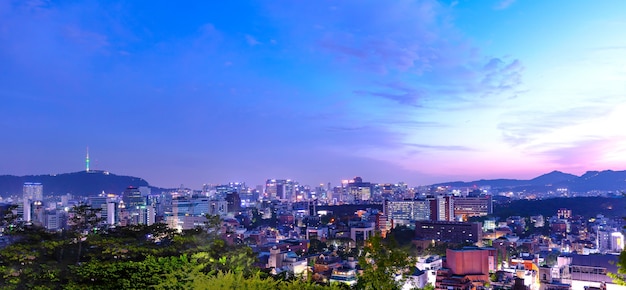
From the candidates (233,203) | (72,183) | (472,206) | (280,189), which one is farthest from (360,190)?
(72,183)

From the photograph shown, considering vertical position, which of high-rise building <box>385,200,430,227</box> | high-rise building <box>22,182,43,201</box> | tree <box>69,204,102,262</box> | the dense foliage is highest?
tree <box>69,204,102,262</box>

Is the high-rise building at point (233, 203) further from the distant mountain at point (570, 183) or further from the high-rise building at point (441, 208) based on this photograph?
the distant mountain at point (570, 183)

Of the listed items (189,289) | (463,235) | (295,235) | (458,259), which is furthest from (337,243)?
(189,289)

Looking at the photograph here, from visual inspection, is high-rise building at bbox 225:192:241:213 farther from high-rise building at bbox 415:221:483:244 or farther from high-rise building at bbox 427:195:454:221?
high-rise building at bbox 415:221:483:244

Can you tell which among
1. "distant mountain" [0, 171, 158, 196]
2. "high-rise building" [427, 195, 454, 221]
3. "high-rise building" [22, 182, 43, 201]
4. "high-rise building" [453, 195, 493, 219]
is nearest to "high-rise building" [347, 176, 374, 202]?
"high-rise building" [453, 195, 493, 219]

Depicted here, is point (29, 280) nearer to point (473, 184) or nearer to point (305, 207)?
point (305, 207)

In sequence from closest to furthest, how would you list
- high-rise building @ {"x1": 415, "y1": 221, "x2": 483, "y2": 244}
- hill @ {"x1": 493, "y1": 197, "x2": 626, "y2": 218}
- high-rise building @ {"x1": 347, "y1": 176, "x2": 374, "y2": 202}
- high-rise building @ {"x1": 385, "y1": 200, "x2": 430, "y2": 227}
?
high-rise building @ {"x1": 415, "y1": 221, "x2": 483, "y2": 244} → hill @ {"x1": 493, "y1": 197, "x2": 626, "y2": 218} → high-rise building @ {"x1": 385, "y1": 200, "x2": 430, "y2": 227} → high-rise building @ {"x1": 347, "y1": 176, "x2": 374, "y2": 202}
